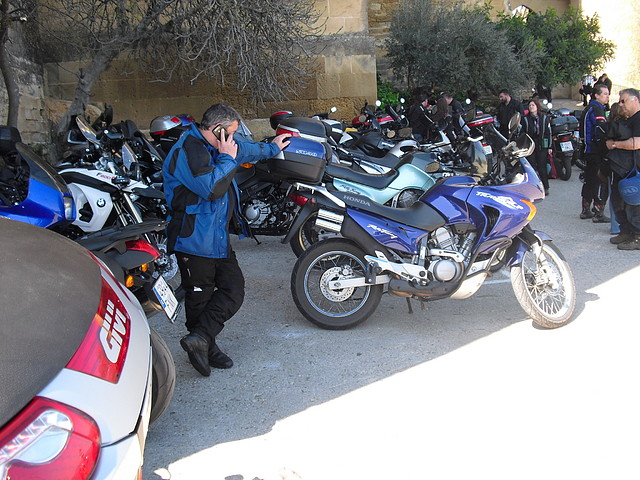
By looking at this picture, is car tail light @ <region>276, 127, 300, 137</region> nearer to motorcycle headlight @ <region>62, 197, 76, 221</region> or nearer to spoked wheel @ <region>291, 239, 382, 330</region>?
spoked wheel @ <region>291, 239, 382, 330</region>

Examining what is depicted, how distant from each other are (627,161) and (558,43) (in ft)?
45.2

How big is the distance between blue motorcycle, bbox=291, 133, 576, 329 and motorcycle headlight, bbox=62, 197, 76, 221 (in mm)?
1694

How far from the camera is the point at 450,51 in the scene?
54.1 feet

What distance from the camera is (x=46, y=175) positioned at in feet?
15.4

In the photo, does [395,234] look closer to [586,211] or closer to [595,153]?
[595,153]

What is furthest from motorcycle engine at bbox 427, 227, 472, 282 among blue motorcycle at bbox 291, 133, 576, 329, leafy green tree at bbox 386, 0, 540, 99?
leafy green tree at bbox 386, 0, 540, 99

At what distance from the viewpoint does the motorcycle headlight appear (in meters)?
4.67

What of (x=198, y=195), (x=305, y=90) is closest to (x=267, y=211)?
(x=198, y=195)

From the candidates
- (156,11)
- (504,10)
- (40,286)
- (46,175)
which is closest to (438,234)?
(46,175)

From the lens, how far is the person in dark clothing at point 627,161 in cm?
709

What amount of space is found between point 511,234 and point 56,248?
3.32 metres

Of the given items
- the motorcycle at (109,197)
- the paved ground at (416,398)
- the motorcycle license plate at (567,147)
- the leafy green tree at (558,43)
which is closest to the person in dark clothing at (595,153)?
the paved ground at (416,398)

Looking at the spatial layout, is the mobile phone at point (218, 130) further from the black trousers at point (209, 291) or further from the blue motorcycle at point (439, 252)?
the blue motorcycle at point (439, 252)

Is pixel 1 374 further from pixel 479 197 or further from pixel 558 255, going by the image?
pixel 558 255
